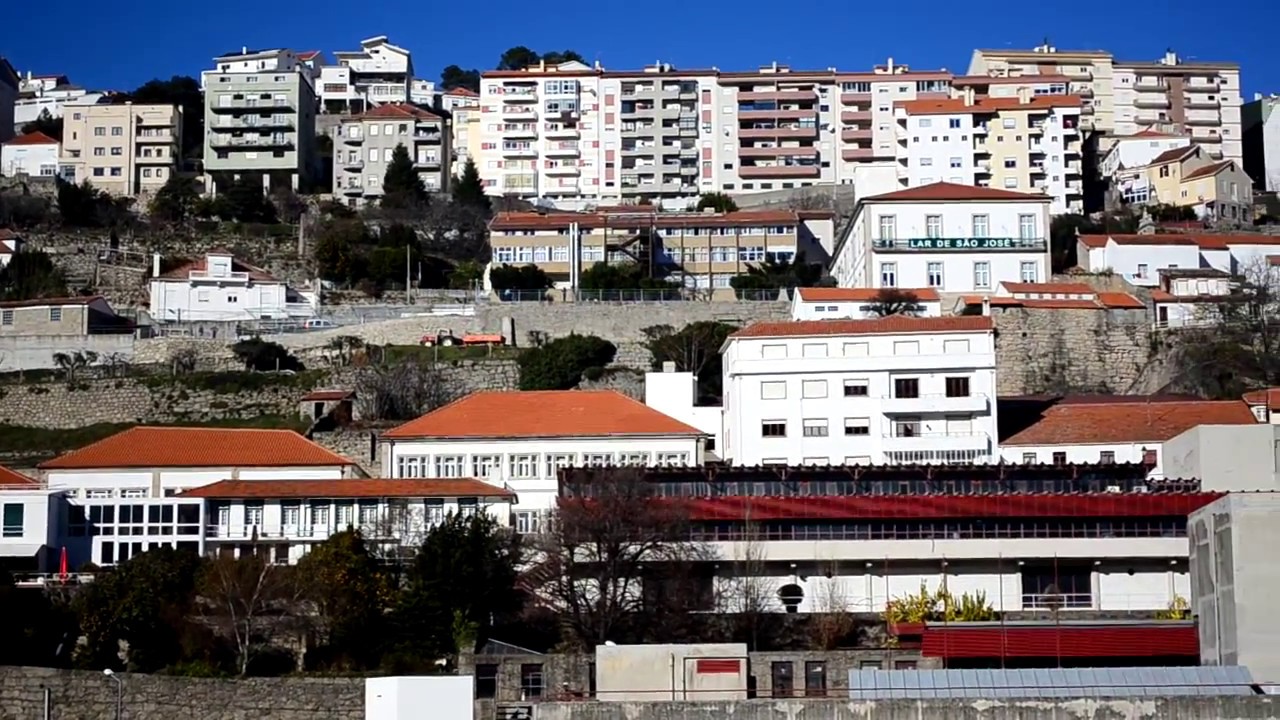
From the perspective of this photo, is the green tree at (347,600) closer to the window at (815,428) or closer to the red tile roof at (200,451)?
the red tile roof at (200,451)

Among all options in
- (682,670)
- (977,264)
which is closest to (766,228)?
(977,264)

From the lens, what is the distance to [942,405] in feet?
188

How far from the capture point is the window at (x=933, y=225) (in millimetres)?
76750

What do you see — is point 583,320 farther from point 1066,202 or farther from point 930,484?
point 1066,202

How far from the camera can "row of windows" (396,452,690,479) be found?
54906 millimetres

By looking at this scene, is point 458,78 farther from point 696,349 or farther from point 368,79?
point 696,349

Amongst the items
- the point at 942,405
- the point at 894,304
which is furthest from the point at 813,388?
the point at 894,304

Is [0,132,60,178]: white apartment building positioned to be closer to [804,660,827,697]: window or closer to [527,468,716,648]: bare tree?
[527,468,716,648]: bare tree

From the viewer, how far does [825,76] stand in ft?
361

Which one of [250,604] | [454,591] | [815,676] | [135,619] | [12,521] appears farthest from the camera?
[12,521]

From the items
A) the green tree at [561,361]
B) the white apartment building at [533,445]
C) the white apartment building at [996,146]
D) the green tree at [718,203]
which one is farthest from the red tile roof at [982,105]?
the white apartment building at [533,445]

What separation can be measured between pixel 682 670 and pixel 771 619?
23.1 feet

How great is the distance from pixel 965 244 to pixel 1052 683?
4276 cm

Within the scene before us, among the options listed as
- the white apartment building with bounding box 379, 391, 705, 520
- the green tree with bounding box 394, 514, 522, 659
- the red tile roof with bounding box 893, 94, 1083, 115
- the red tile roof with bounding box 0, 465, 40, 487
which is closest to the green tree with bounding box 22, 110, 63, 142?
the red tile roof with bounding box 893, 94, 1083, 115
